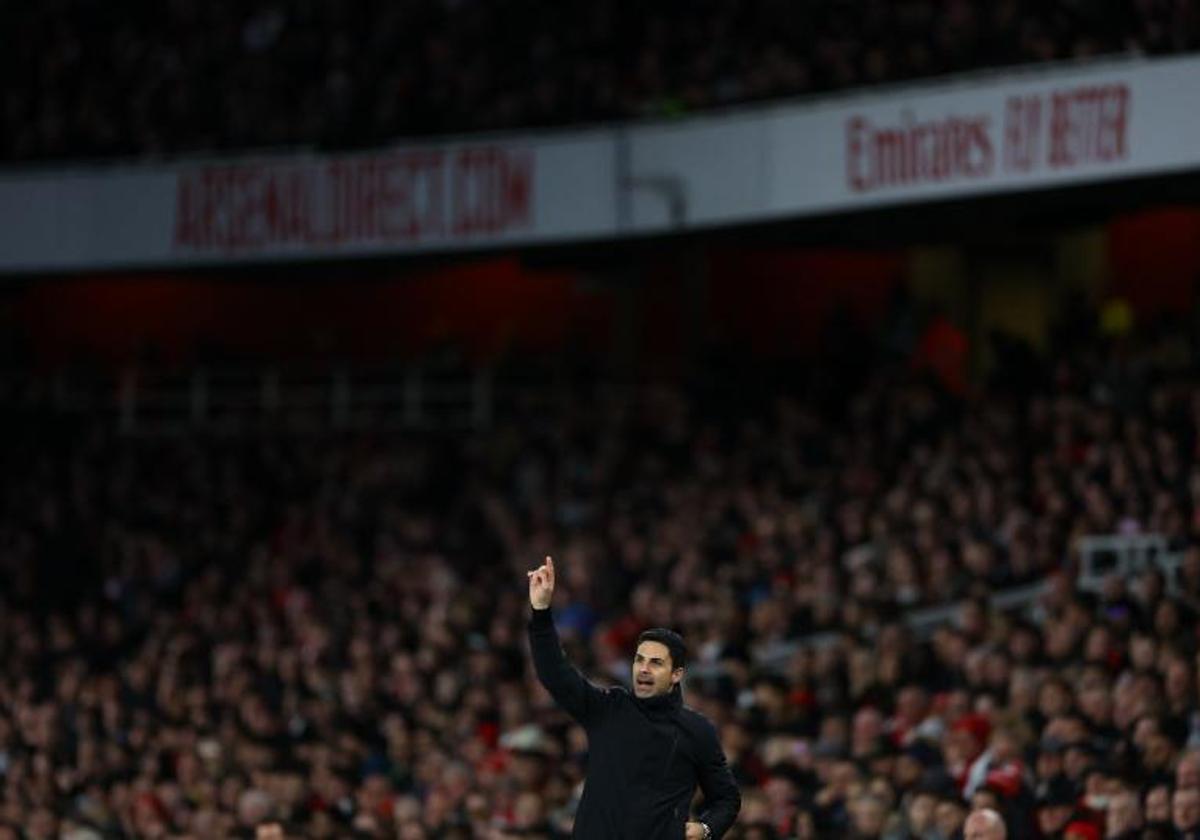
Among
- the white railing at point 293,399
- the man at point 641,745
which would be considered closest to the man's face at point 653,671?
the man at point 641,745

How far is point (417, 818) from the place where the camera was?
51.9ft

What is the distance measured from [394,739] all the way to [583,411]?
737 centimetres

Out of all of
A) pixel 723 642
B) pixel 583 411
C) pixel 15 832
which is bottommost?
pixel 15 832

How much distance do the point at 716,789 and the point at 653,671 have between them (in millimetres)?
546

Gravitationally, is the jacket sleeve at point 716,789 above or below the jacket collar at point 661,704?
below

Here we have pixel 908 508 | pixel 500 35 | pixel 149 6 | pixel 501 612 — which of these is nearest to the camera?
pixel 908 508

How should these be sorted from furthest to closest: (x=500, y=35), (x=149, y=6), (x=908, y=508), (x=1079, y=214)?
(x=149, y=6)
(x=500, y=35)
(x=1079, y=214)
(x=908, y=508)

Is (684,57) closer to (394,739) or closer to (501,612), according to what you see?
(501,612)

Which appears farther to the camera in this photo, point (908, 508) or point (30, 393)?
point (30, 393)

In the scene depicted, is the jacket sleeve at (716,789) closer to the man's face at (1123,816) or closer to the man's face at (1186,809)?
the man's face at (1123,816)

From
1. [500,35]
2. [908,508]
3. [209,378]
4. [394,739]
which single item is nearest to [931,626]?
[908,508]

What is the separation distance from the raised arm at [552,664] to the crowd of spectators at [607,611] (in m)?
3.38

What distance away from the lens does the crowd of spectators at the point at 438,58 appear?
69.4ft

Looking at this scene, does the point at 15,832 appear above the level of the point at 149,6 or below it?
below
